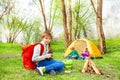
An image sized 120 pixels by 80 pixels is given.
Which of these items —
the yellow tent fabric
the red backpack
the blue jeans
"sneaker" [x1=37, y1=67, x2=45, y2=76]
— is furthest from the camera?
the yellow tent fabric

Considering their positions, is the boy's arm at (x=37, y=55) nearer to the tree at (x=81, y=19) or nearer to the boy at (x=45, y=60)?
the boy at (x=45, y=60)

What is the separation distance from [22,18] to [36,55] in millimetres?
58988

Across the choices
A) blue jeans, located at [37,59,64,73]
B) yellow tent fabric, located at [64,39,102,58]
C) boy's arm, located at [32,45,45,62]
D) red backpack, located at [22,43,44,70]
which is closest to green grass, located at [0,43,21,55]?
yellow tent fabric, located at [64,39,102,58]

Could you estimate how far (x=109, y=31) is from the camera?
75.2 metres

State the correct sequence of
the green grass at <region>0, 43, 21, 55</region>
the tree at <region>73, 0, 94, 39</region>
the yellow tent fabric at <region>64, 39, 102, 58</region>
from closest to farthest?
the yellow tent fabric at <region>64, 39, 102, 58</region> → the green grass at <region>0, 43, 21, 55</region> → the tree at <region>73, 0, 94, 39</region>

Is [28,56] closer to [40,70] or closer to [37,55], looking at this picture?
[37,55]

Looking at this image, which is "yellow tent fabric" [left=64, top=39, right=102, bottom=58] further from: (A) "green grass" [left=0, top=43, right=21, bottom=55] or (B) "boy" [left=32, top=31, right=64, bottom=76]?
(B) "boy" [left=32, top=31, right=64, bottom=76]

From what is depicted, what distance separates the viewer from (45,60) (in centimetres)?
1080

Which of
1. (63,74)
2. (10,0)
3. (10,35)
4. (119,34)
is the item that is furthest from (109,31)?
(63,74)

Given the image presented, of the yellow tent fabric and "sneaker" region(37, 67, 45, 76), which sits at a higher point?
"sneaker" region(37, 67, 45, 76)

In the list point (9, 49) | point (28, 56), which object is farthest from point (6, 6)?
point (28, 56)

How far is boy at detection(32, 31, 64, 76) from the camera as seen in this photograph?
1029cm

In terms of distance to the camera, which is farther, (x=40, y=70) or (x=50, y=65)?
(x=50, y=65)

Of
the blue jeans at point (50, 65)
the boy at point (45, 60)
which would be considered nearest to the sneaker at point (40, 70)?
the boy at point (45, 60)
